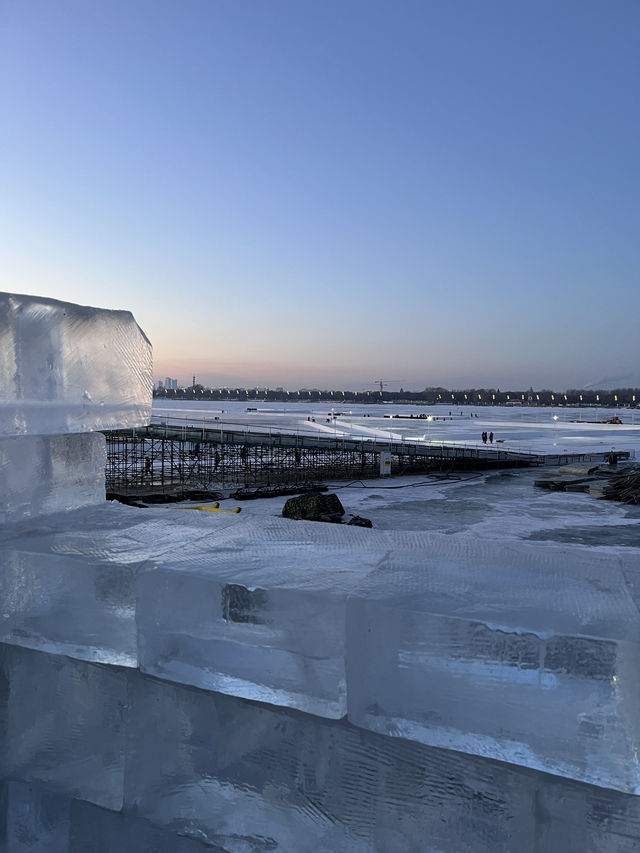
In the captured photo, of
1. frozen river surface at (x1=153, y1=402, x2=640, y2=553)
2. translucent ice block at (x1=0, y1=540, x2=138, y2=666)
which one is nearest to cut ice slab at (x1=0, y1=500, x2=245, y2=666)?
translucent ice block at (x1=0, y1=540, x2=138, y2=666)

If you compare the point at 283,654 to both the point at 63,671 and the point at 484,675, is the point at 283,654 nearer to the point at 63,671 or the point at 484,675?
the point at 484,675

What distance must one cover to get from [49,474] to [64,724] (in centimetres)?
92

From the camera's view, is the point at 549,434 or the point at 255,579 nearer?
the point at 255,579

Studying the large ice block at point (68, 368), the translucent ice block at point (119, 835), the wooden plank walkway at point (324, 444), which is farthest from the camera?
the wooden plank walkway at point (324, 444)

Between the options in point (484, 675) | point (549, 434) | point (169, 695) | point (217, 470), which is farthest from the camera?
point (549, 434)

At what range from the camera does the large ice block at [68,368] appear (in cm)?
200

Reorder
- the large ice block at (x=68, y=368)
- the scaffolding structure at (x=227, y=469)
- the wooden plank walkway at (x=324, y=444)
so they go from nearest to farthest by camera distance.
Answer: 1. the large ice block at (x=68, y=368)
2. the scaffolding structure at (x=227, y=469)
3. the wooden plank walkway at (x=324, y=444)

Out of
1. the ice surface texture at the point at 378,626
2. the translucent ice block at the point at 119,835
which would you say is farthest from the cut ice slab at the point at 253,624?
Result: the translucent ice block at the point at 119,835

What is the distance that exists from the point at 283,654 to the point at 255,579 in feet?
0.70

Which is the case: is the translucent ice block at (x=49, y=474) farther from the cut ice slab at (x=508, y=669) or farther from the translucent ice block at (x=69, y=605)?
the cut ice slab at (x=508, y=669)

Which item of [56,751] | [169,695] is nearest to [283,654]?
[169,695]

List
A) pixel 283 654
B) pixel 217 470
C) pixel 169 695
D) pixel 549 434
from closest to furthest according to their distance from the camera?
pixel 283 654 → pixel 169 695 → pixel 217 470 → pixel 549 434

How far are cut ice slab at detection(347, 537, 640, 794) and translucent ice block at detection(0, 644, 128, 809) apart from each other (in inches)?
31.8

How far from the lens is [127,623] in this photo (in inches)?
66.8
